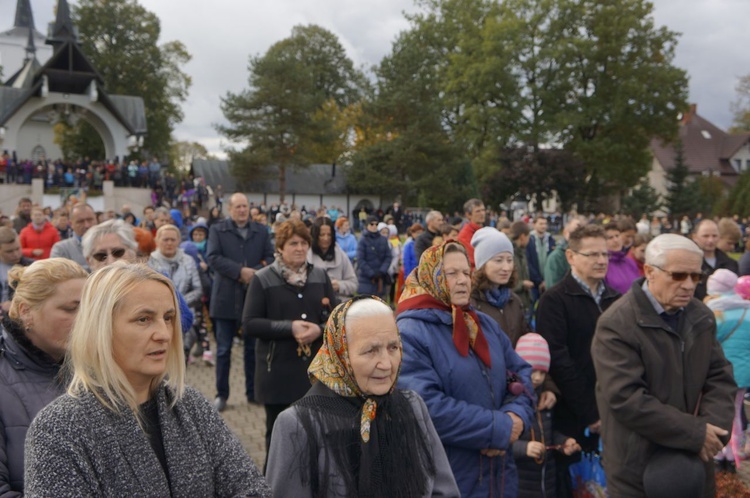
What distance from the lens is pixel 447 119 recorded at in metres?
46.0

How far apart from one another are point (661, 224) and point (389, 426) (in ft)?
111

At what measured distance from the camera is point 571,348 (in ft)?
14.9

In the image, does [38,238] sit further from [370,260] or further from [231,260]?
[370,260]

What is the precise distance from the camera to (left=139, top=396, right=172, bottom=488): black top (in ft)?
6.57

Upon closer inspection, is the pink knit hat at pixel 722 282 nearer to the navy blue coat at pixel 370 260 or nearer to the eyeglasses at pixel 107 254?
the eyeglasses at pixel 107 254

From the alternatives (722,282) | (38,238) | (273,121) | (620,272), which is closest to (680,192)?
(273,121)

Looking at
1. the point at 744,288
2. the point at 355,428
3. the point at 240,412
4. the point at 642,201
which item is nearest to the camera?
the point at 355,428

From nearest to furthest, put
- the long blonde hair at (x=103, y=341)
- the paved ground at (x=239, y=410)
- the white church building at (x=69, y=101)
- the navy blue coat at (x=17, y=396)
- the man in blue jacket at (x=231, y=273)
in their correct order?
1. the long blonde hair at (x=103, y=341)
2. the navy blue coat at (x=17, y=396)
3. the paved ground at (x=239, y=410)
4. the man in blue jacket at (x=231, y=273)
5. the white church building at (x=69, y=101)

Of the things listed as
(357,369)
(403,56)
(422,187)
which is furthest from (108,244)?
(403,56)

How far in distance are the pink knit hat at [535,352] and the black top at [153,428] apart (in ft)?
8.45

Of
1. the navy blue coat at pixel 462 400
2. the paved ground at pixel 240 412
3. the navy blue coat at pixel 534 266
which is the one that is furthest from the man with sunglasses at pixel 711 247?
the navy blue coat at pixel 462 400

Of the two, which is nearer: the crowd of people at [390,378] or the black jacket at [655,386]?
the crowd of people at [390,378]

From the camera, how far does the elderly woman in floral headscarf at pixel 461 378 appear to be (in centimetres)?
310

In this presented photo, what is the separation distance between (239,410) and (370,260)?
4.30 meters
